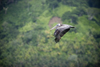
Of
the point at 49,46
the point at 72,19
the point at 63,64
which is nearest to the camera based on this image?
the point at 63,64

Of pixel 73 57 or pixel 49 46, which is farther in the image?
pixel 49 46

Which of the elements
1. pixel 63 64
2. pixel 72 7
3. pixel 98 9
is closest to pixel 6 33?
pixel 63 64

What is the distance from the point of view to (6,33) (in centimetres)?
2180

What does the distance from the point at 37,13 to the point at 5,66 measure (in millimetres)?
10874

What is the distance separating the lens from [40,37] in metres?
20.2

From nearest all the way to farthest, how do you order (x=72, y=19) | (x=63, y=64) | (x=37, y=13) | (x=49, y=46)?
(x=63, y=64) → (x=49, y=46) → (x=72, y=19) → (x=37, y=13)

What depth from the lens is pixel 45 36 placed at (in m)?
20.2

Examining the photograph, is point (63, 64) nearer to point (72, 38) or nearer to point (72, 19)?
point (72, 38)

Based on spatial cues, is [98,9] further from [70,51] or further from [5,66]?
[5,66]

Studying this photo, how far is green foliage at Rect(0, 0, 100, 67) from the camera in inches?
719

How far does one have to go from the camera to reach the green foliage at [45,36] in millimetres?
18266

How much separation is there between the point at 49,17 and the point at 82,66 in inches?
396

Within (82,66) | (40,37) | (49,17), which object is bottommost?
(82,66)

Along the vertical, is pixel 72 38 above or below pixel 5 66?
above
